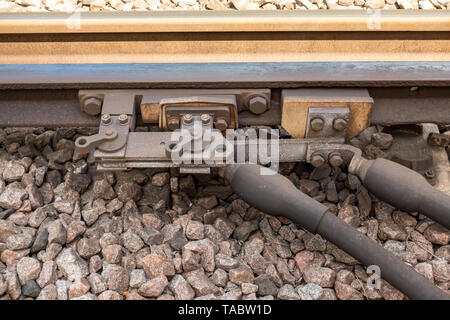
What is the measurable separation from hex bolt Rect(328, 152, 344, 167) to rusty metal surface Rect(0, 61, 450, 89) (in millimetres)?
377

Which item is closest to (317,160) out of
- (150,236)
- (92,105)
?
(150,236)

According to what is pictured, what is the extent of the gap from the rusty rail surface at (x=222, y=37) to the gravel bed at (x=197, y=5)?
89cm

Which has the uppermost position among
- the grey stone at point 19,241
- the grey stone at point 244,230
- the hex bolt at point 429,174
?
the hex bolt at point 429,174

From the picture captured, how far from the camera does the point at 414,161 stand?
10.1 ft

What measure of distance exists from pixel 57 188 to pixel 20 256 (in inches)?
19.2

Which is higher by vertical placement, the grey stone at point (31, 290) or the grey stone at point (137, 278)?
the grey stone at point (137, 278)

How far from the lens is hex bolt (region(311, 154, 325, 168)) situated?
2.84 metres

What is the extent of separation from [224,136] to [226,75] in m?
0.34

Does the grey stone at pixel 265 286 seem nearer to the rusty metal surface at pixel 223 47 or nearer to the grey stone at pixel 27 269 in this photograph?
the grey stone at pixel 27 269

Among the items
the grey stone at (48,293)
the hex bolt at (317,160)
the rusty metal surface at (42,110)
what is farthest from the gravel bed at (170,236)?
the rusty metal surface at (42,110)

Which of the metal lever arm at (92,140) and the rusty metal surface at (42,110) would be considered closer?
the metal lever arm at (92,140)

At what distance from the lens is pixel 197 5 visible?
A: 3.81 metres

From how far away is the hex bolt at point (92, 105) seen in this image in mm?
2834
